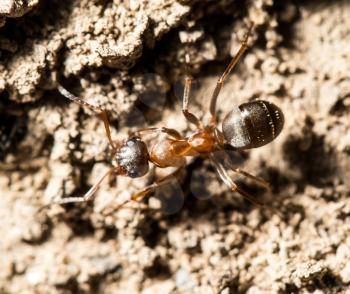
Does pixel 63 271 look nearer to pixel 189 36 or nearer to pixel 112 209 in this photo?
pixel 112 209

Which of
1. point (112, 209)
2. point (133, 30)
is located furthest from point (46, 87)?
point (112, 209)

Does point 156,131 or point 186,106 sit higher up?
point 186,106

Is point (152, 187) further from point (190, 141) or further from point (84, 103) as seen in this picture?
point (84, 103)

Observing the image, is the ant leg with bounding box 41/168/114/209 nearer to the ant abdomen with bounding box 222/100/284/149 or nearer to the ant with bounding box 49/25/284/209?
the ant with bounding box 49/25/284/209

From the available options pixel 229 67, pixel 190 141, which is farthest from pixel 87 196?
pixel 229 67

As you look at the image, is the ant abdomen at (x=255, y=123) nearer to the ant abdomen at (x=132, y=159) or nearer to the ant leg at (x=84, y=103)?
the ant abdomen at (x=132, y=159)

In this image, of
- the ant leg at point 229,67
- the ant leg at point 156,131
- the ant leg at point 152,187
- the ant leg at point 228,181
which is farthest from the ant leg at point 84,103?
the ant leg at point 228,181

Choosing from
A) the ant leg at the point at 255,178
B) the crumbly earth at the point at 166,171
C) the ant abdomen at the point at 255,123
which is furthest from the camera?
the ant leg at the point at 255,178
